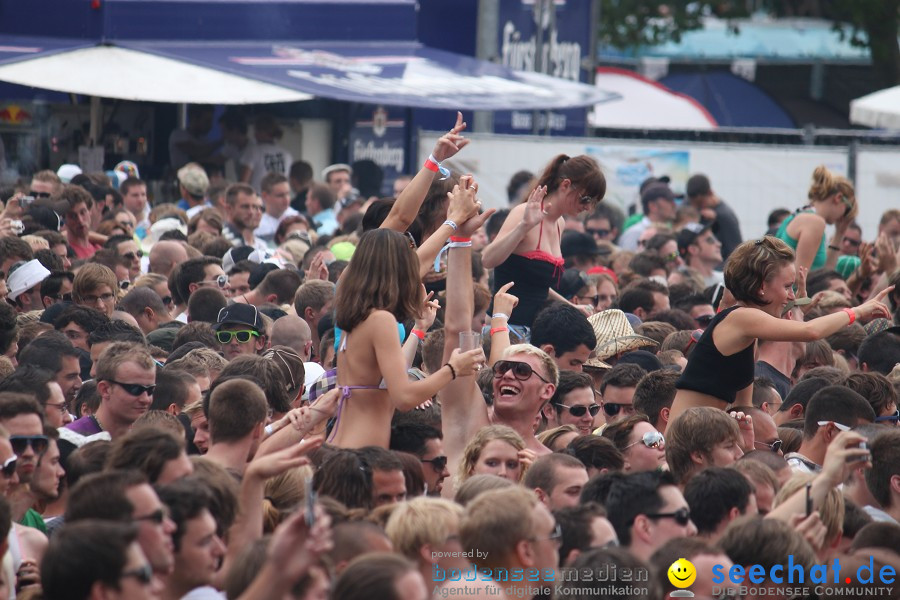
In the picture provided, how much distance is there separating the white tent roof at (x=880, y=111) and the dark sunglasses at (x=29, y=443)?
13.5 meters

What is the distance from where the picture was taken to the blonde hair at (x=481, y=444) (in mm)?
6375

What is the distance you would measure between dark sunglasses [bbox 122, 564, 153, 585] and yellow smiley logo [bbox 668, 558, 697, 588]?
176cm

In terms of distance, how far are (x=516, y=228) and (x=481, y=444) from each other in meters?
2.53

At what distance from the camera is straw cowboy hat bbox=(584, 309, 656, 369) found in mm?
9062

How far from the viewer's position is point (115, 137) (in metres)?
17.6

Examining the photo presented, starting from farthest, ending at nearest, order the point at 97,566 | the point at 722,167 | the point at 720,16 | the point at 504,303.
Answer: the point at 720,16, the point at 722,167, the point at 504,303, the point at 97,566

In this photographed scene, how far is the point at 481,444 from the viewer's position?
639cm

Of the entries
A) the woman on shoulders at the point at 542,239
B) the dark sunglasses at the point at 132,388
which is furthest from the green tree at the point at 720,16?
the dark sunglasses at the point at 132,388

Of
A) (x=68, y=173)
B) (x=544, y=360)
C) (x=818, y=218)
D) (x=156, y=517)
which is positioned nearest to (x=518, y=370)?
(x=544, y=360)

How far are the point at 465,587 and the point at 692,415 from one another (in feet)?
6.60

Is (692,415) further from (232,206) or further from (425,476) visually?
(232,206)

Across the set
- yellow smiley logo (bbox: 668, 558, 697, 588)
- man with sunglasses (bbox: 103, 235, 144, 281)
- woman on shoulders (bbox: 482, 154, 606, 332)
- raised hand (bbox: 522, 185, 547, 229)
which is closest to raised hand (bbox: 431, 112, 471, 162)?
raised hand (bbox: 522, 185, 547, 229)

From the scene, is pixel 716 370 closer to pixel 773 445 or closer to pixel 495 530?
pixel 773 445

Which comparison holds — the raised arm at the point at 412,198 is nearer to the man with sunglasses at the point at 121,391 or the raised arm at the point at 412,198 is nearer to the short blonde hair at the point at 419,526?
the man with sunglasses at the point at 121,391
